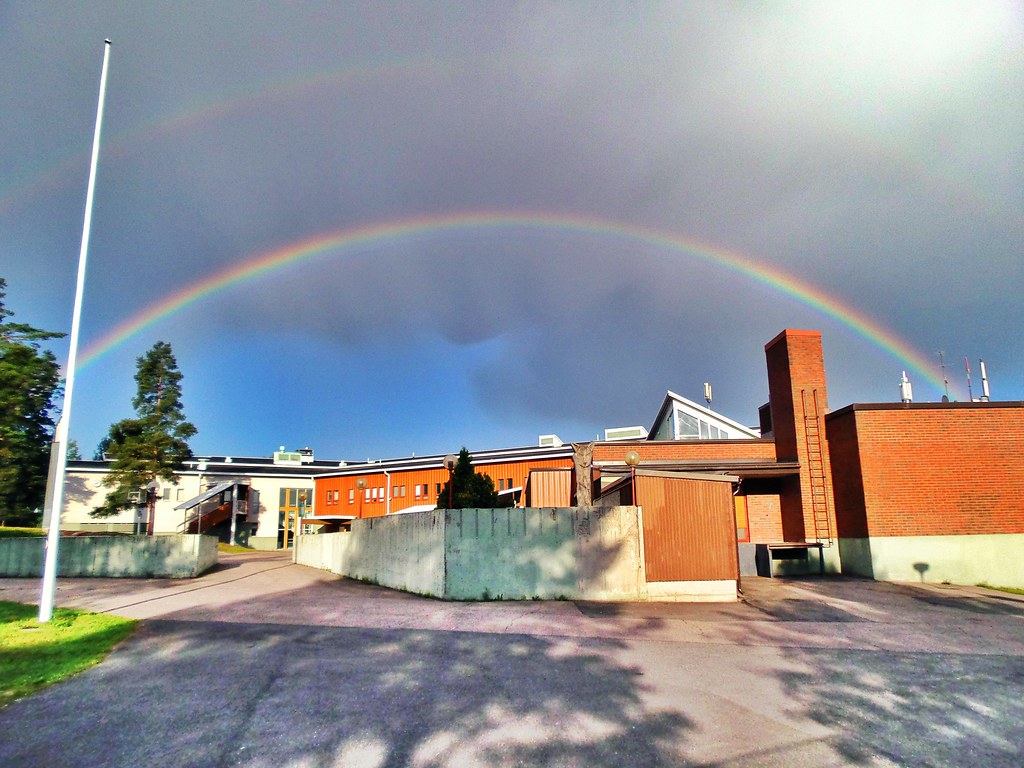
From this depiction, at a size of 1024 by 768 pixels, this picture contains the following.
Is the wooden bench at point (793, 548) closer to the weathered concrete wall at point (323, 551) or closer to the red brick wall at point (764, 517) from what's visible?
the red brick wall at point (764, 517)

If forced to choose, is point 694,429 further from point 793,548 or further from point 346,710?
point 346,710

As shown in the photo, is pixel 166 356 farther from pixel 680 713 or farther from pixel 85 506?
pixel 680 713

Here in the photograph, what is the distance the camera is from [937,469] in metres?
19.5

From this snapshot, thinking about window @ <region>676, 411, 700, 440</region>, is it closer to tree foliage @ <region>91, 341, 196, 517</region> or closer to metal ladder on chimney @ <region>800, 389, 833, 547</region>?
metal ladder on chimney @ <region>800, 389, 833, 547</region>

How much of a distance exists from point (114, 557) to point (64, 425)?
12.2 metres

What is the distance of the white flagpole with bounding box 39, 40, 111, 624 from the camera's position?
11.4 m

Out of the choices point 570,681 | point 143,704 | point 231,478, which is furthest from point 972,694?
point 231,478

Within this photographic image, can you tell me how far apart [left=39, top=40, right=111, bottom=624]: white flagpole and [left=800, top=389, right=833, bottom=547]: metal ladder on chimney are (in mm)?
22175

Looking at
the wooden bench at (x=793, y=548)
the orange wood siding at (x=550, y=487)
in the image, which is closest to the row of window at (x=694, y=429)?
the orange wood siding at (x=550, y=487)

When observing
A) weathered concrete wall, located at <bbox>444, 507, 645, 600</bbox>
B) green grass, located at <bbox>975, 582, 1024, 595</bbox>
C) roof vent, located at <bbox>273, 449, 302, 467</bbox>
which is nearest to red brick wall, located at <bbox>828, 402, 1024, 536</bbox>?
green grass, located at <bbox>975, 582, 1024, 595</bbox>

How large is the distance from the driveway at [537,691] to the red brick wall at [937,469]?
656 cm

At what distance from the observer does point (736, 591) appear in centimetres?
1467

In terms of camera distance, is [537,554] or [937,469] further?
[937,469]

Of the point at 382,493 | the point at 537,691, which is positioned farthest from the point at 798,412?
the point at 382,493
